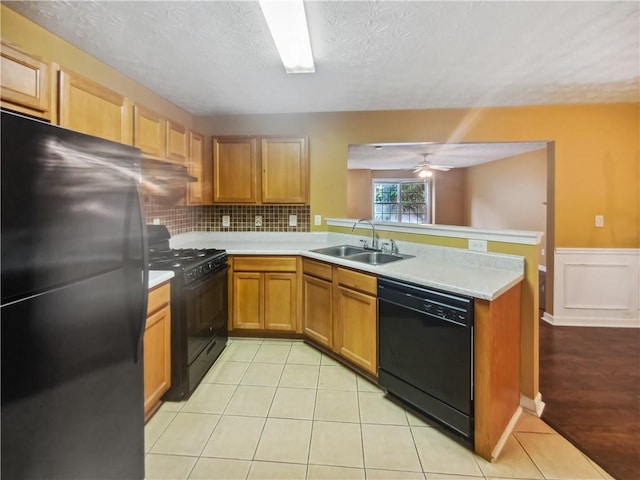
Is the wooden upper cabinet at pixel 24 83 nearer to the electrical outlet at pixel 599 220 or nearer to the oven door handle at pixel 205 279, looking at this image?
the oven door handle at pixel 205 279

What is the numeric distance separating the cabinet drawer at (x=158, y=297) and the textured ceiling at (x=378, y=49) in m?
1.63

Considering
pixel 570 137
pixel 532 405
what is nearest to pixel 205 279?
pixel 532 405

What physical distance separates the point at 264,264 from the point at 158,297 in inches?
45.8

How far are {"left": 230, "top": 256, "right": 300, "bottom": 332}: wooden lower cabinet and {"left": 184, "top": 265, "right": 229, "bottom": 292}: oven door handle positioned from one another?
0.58 ft

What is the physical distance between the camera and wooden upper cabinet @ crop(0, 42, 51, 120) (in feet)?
4.32

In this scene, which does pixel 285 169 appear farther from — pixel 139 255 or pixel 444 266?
pixel 139 255

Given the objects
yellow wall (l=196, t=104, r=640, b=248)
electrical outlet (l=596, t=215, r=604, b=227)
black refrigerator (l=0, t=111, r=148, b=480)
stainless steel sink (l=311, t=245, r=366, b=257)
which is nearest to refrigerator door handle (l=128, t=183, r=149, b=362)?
black refrigerator (l=0, t=111, r=148, b=480)

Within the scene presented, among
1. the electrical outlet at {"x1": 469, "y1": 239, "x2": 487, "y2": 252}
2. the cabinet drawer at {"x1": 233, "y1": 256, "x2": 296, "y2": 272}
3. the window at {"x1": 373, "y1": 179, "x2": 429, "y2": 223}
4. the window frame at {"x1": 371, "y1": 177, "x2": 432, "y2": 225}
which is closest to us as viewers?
the electrical outlet at {"x1": 469, "y1": 239, "x2": 487, "y2": 252}

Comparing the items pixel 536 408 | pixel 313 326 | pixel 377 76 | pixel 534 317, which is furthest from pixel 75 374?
pixel 377 76

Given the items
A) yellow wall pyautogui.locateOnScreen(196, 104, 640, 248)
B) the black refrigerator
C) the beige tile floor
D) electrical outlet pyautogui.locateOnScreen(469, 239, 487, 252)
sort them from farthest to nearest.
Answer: yellow wall pyautogui.locateOnScreen(196, 104, 640, 248)
electrical outlet pyautogui.locateOnScreen(469, 239, 487, 252)
the beige tile floor
the black refrigerator

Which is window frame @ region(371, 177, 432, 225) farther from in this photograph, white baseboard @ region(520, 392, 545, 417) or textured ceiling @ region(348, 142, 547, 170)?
white baseboard @ region(520, 392, 545, 417)

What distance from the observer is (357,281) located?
2248 millimetres

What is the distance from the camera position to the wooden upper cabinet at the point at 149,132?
2.14 meters

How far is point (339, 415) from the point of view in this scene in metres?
1.89
